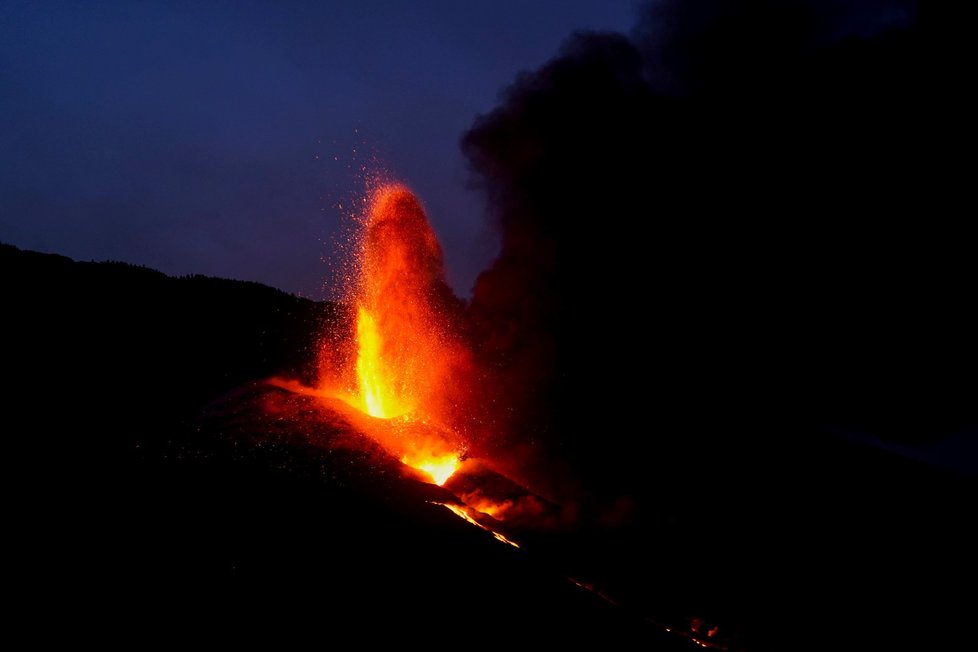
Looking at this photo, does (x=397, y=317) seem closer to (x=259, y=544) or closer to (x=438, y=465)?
(x=438, y=465)

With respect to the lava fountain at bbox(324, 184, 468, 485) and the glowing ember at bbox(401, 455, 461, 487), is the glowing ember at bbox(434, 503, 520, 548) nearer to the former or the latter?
the glowing ember at bbox(401, 455, 461, 487)

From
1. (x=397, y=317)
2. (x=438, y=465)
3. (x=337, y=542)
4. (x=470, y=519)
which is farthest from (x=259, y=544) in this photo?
(x=397, y=317)

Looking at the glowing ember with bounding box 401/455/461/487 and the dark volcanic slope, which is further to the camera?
the glowing ember with bounding box 401/455/461/487

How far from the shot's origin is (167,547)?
279 inches

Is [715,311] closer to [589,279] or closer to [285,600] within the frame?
[589,279]

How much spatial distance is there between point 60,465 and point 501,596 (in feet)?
20.5

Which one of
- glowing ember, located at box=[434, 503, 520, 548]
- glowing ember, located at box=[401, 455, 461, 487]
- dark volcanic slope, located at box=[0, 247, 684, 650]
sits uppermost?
glowing ember, located at box=[401, 455, 461, 487]

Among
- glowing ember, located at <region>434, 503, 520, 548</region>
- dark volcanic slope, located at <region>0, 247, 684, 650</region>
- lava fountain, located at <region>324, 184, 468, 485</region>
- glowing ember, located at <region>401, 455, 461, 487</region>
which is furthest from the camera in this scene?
lava fountain, located at <region>324, 184, 468, 485</region>

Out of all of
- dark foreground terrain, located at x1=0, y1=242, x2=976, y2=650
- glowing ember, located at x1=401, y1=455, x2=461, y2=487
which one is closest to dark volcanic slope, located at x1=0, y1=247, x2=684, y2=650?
dark foreground terrain, located at x1=0, y1=242, x2=976, y2=650

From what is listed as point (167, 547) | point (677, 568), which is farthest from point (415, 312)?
point (167, 547)

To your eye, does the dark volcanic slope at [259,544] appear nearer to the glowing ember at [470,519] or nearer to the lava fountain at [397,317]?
the glowing ember at [470,519]

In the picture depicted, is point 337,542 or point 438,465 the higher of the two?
point 438,465

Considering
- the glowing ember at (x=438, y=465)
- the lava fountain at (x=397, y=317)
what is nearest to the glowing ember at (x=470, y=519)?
the glowing ember at (x=438, y=465)

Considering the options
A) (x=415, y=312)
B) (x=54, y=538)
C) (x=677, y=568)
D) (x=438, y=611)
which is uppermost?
(x=415, y=312)
